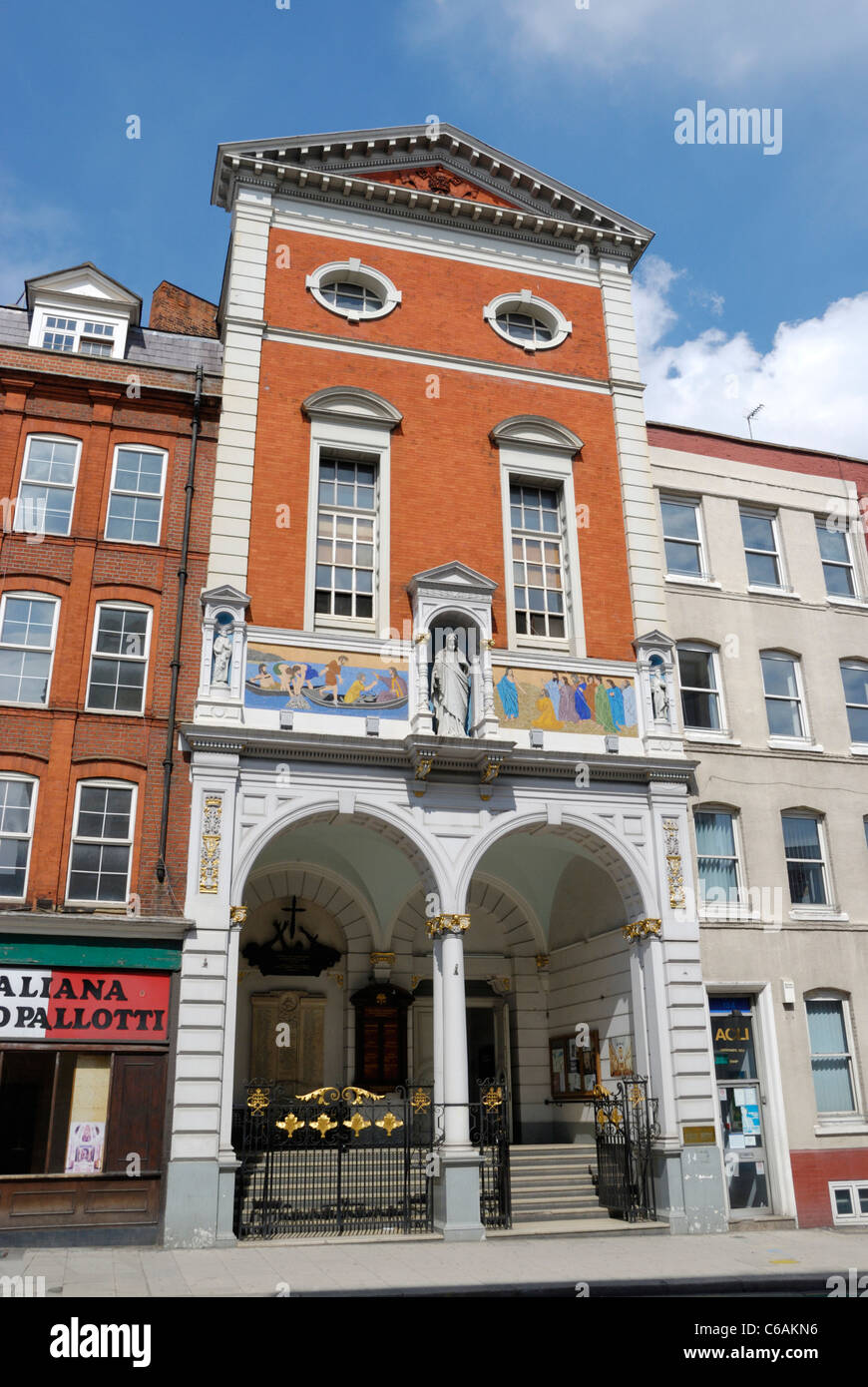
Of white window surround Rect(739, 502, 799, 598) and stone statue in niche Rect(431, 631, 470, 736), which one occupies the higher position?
white window surround Rect(739, 502, 799, 598)

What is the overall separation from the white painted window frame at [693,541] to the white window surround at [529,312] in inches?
154

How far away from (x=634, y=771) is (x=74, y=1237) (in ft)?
36.7

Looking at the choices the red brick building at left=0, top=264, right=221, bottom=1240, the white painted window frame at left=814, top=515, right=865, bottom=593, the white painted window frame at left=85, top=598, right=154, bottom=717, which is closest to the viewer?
the red brick building at left=0, top=264, right=221, bottom=1240

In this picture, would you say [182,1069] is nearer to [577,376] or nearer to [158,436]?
[158,436]

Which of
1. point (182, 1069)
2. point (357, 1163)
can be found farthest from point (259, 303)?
point (357, 1163)

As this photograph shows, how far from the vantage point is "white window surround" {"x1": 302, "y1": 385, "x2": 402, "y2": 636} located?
759 inches

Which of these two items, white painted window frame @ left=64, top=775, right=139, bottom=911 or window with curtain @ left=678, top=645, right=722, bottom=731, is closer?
white painted window frame @ left=64, top=775, right=139, bottom=911

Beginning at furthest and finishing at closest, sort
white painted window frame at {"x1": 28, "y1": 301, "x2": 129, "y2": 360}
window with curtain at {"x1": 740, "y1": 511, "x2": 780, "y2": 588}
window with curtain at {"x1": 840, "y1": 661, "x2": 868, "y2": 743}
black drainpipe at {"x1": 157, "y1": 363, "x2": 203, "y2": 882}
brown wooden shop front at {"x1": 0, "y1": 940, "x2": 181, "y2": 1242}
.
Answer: window with curtain at {"x1": 740, "y1": 511, "x2": 780, "y2": 588} < window with curtain at {"x1": 840, "y1": 661, "x2": 868, "y2": 743} < white painted window frame at {"x1": 28, "y1": 301, "x2": 129, "y2": 360} < black drainpipe at {"x1": 157, "y1": 363, "x2": 203, "y2": 882} < brown wooden shop front at {"x1": 0, "y1": 940, "x2": 181, "y2": 1242}

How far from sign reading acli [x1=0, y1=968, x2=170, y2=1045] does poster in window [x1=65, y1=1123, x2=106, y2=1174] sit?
121 cm

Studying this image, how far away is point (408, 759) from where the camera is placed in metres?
18.1

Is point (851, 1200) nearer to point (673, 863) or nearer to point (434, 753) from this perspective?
point (673, 863)

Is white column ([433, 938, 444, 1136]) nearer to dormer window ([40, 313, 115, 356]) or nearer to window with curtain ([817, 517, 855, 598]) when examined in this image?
window with curtain ([817, 517, 855, 598])

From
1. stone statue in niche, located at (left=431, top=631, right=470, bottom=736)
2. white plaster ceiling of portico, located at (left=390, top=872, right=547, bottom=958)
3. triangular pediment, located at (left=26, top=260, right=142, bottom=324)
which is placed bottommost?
white plaster ceiling of portico, located at (left=390, top=872, right=547, bottom=958)

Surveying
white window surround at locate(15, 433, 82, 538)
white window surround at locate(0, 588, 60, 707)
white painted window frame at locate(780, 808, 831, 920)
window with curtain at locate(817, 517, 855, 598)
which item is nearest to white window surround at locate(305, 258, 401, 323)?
white window surround at locate(15, 433, 82, 538)
